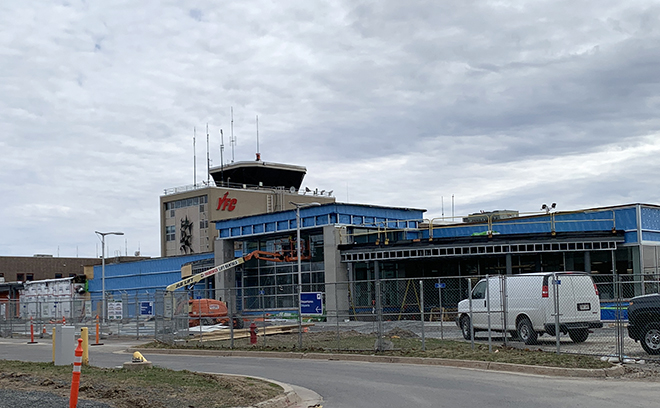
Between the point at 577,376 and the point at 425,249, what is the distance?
29.2 metres

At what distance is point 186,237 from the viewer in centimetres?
8556

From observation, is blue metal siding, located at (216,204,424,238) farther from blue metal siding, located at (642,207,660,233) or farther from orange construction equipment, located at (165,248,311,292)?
blue metal siding, located at (642,207,660,233)

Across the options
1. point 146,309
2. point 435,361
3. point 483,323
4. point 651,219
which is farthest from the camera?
point 651,219

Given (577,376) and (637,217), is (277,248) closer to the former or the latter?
(637,217)

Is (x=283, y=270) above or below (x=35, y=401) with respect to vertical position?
above

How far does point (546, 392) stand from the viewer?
14.1 m

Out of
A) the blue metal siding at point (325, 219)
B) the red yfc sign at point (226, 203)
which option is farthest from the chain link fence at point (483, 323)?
the red yfc sign at point (226, 203)

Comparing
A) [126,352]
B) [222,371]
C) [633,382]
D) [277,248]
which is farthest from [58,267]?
[633,382]

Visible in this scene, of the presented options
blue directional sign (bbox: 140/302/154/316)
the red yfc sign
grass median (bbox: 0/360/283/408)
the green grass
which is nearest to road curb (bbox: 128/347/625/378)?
the green grass

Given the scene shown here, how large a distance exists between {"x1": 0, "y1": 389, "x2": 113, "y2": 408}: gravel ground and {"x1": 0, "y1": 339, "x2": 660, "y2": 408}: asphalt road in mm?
4022

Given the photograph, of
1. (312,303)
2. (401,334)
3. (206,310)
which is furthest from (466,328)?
(206,310)

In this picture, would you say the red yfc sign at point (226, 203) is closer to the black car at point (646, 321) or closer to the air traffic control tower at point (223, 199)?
the air traffic control tower at point (223, 199)

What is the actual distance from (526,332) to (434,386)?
8.28m

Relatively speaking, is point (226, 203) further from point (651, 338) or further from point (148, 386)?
point (148, 386)
